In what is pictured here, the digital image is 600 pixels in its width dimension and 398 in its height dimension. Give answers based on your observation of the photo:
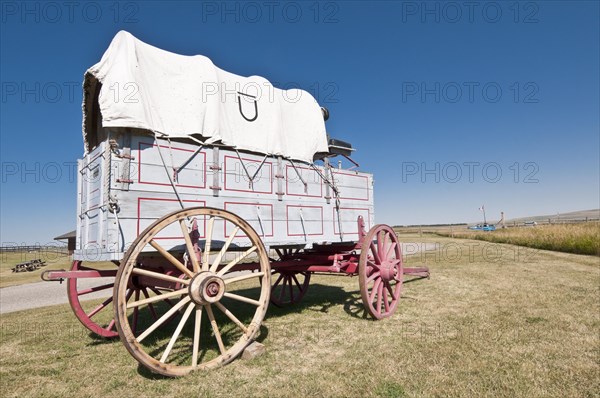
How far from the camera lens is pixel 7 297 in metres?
11.5

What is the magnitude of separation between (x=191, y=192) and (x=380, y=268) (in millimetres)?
3550

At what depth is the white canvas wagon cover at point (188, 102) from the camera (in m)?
3.87

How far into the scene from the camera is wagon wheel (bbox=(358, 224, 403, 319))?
5.40m

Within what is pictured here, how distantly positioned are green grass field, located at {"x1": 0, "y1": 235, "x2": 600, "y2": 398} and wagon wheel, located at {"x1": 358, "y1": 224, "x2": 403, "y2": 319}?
283mm

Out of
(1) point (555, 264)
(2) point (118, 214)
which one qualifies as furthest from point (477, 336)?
(1) point (555, 264)

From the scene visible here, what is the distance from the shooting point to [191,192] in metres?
4.19

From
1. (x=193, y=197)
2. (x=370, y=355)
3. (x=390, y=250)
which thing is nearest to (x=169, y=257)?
(x=193, y=197)

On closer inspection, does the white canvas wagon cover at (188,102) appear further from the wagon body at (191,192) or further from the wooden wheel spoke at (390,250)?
the wooden wheel spoke at (390,250)

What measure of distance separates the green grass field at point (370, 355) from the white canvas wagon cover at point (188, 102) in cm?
280

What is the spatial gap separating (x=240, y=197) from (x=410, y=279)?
741cm

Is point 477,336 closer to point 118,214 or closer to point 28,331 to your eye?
point 118,214

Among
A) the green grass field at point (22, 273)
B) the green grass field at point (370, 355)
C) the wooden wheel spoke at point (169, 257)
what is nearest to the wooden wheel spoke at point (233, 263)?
the wooden wheel spoke at point (169, 257)

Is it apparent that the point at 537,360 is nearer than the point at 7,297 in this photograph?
Yes

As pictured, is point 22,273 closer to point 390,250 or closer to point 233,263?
point 233,263
